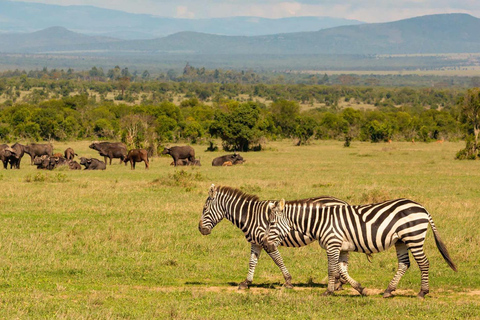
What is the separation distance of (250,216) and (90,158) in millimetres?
25625

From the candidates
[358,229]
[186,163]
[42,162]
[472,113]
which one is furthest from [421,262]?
[472,113]

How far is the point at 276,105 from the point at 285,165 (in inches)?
1567

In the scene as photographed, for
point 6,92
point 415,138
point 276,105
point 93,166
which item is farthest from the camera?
point 6,92

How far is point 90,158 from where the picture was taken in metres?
34.3

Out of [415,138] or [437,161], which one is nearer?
[437,161]

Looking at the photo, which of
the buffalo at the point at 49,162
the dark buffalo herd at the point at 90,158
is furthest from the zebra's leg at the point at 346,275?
the buffalo at the point at 49,162

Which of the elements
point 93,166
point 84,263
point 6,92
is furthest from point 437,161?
point 6,92

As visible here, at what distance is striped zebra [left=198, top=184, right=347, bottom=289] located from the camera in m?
10.1

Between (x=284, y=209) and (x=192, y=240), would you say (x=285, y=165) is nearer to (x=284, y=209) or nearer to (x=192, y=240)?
(x=192, y=240)

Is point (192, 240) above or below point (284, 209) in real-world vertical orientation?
below

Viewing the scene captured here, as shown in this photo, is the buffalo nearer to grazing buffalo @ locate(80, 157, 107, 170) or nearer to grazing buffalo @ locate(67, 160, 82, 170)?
grazing buffalo @ locate(67, 160, 82, 170)

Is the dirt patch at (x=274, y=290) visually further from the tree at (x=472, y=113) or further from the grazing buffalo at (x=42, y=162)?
the tree at (x=472, y=113)

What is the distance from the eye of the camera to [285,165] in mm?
36375

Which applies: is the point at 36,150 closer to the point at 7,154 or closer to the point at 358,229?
the point at 7,154
